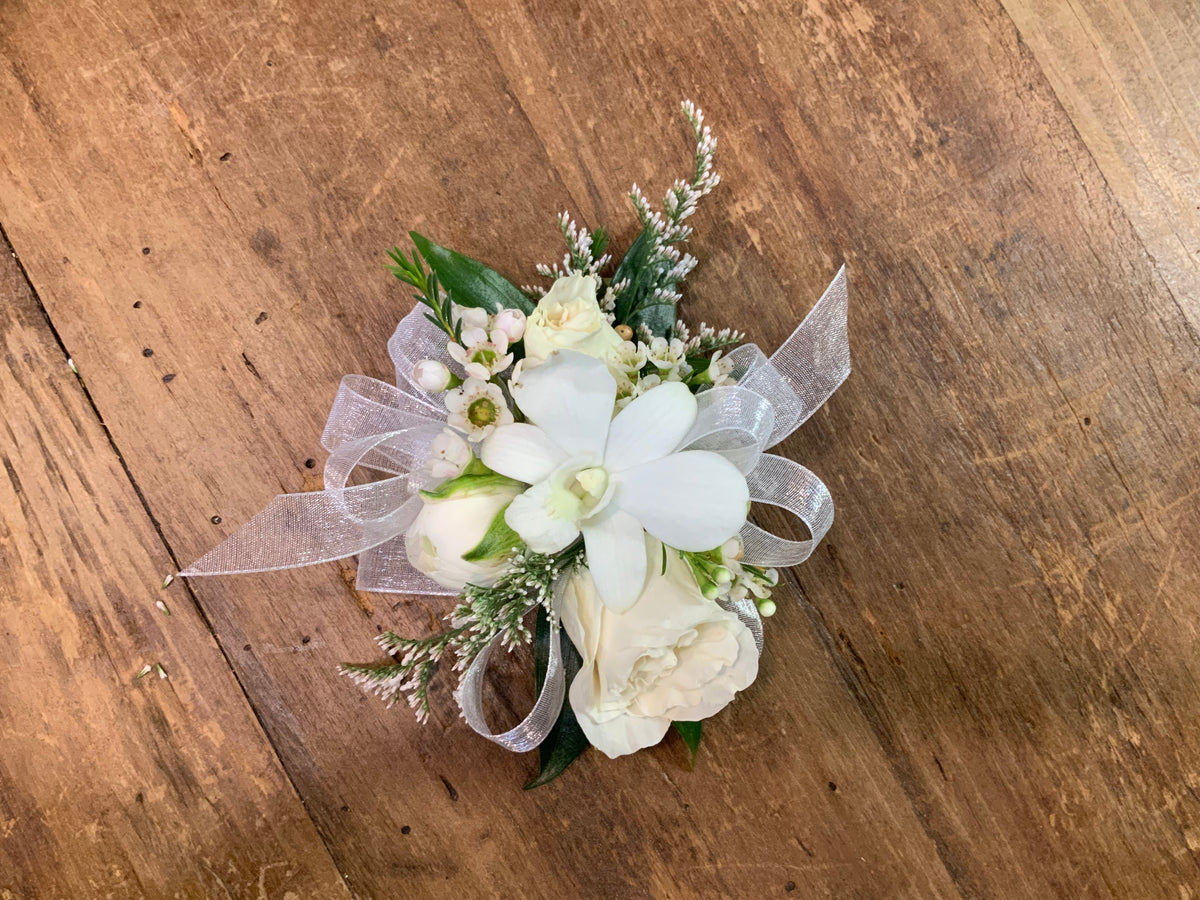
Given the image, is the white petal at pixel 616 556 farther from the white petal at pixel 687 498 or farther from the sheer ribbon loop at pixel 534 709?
the sheer ribbon loop at pixel 534 709

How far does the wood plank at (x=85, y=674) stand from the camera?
1.09 metres

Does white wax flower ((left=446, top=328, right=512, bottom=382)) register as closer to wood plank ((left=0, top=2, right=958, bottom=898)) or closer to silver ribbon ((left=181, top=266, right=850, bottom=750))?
silver ribbon ((left=181, top=266, right=850, bottom=750))

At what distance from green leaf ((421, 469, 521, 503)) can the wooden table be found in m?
0.36

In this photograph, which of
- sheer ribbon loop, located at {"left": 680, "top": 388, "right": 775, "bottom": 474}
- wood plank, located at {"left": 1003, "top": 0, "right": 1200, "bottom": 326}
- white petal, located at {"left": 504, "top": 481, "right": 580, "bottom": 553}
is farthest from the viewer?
wood plank, located at {"left": 1003, "top": 0, "right": 1200, "bottom": 326}

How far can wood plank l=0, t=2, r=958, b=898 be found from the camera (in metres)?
1.08

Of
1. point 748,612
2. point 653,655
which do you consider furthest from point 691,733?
point 653,655

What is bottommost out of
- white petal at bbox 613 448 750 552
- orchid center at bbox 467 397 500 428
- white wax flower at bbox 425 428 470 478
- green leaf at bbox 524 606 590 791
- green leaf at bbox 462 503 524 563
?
green leaf at bbox 524 606 590 791

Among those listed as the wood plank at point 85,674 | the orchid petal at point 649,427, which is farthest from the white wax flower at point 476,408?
the wood plank at point 85,674

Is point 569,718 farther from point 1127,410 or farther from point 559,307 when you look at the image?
point 1127,410

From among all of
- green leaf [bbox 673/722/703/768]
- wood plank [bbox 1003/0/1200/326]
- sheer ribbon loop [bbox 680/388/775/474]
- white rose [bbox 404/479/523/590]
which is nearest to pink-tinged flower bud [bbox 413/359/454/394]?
white rose [bbox 404/479/523/590]

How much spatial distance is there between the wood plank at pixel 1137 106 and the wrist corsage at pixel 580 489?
44cm

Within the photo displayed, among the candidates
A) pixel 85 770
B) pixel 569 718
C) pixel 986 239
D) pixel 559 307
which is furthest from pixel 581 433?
pixel 85 770

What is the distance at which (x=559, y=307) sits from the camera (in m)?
0.81

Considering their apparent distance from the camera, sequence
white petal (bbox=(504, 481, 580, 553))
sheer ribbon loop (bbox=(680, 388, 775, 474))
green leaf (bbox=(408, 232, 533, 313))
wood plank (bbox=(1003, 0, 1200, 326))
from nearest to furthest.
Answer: white petal (bbox=(504, 481, 580, 553))
sheer ribbon loop (bbox=(680, 388, 775, 474))
green leaf (bbox=(408, 232, 533, 313))
wood plank (bbox=(1003, 0, 1200, 326))
